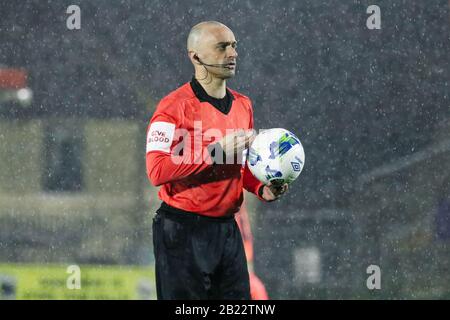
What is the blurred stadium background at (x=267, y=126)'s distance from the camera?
5297 mm

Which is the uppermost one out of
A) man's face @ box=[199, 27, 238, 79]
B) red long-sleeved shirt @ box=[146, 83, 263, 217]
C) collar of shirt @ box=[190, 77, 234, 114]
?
man's face @ box=[199, 27, 238, 79]

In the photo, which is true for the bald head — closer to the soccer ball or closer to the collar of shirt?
the collar of shirt

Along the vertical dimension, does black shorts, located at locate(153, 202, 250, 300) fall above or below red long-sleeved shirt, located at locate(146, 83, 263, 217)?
below

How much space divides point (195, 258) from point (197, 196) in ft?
0.80

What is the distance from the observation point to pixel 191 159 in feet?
10.7

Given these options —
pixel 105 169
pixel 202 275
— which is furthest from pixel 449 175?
pixel 202 275

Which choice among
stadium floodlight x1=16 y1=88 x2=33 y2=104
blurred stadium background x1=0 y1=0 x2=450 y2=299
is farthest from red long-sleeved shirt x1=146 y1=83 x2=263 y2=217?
stadium floodlight x1=16 y1=88 x2=33 y2=104

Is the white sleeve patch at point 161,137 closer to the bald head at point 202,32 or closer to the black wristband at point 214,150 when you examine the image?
the black wristband at point 214,150

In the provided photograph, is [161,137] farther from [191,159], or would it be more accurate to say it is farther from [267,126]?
[267,126]

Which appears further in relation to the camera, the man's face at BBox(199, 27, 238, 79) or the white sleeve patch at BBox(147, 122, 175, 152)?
the man's face at BBox(199, 27, 238, 79)

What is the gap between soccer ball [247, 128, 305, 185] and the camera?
327cm

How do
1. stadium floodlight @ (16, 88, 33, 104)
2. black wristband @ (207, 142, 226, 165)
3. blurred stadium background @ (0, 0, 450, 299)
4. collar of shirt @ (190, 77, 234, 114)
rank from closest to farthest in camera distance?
black wristband @ (207, 142, 226, 165) < collar of shirt @ (190, 77, 234, 114) < blurred stadium background @ (0, 0, 450, 299) < stadium floodlight @ (16, 88, 33, 104)

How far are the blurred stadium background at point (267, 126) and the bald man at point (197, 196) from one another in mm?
1906
